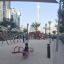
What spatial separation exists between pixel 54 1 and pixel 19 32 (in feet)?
86.1

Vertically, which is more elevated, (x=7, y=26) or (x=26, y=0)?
(x=26, y=0)

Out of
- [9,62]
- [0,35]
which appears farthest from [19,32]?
[9,62]

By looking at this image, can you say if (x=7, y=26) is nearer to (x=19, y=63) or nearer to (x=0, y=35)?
(x=0, y=35)

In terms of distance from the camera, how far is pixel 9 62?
11.8 metres

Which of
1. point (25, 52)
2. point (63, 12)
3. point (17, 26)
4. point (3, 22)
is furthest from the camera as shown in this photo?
point (17, 26)

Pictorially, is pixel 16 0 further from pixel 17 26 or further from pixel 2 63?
pixel 17 26

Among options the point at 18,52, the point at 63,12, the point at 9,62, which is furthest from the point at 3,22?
the point at 9,62

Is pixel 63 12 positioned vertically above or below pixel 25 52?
above

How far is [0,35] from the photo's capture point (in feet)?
107

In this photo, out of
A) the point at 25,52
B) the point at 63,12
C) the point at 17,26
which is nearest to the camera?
the point at 25,52

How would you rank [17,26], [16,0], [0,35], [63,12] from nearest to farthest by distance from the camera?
1. [16,0]
2. [63,12]
3. [0,35]
4. [17,26]

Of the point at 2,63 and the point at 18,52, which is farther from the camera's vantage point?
the point at 18,52

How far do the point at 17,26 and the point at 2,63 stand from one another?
27.5 metres

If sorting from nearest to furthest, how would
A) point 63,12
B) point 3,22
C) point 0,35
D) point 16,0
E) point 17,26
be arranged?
point 16,0
point 63,12
point 0,35
point 3,22
point 17,26
